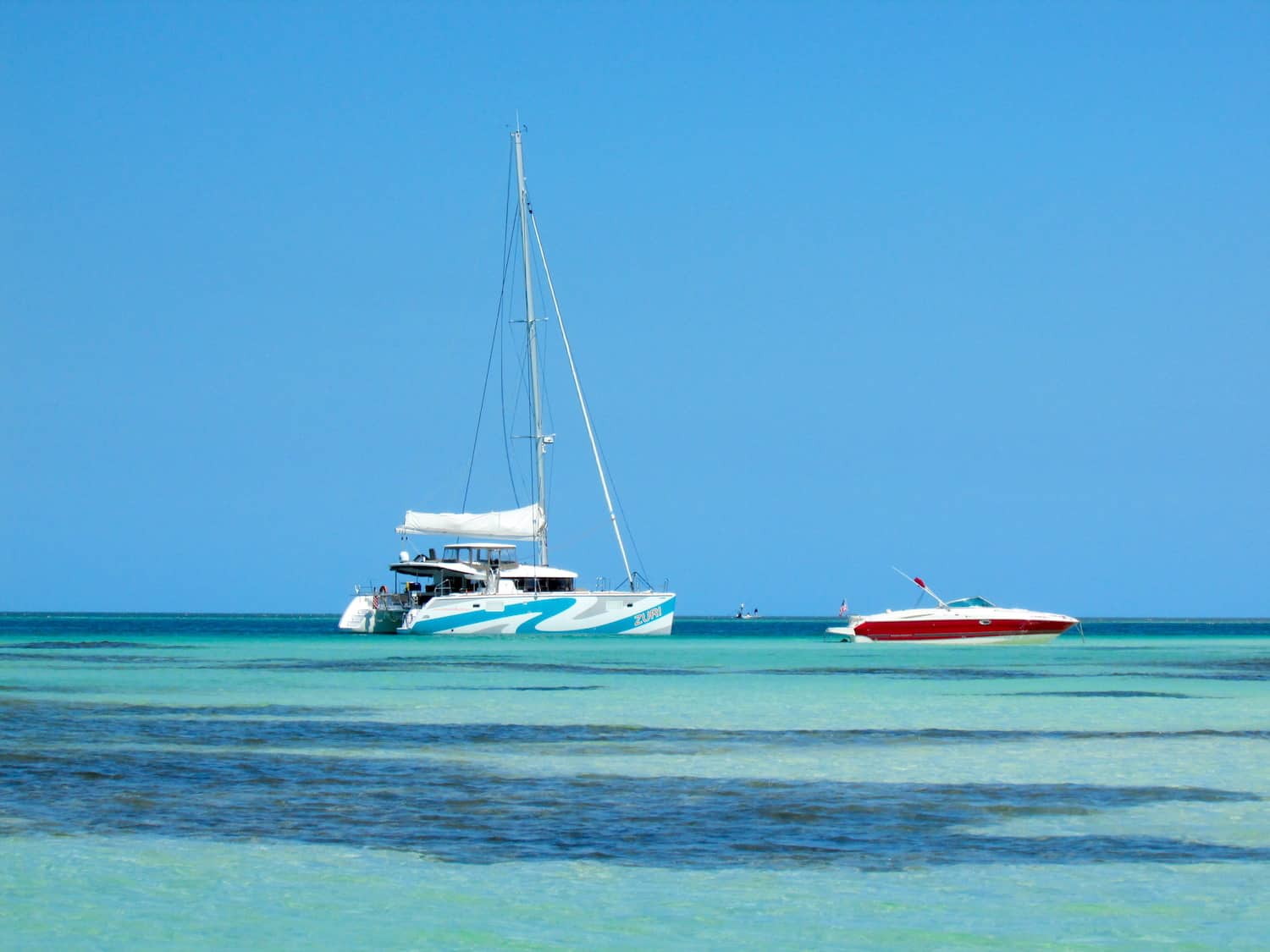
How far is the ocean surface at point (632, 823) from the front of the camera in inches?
395

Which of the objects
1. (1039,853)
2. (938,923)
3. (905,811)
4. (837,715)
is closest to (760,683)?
(837,715)

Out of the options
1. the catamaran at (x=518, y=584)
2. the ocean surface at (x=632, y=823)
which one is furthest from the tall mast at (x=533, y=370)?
the ocean surface at (x=632, y=823)

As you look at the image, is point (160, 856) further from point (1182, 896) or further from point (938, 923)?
point (1182, 896)

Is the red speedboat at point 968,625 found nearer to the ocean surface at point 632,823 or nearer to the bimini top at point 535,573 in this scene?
the bimini top at point 535,573

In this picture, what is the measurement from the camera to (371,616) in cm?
7600

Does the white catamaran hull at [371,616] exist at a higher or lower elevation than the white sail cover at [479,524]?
lower

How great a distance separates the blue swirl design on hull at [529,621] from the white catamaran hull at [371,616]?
22.0ft

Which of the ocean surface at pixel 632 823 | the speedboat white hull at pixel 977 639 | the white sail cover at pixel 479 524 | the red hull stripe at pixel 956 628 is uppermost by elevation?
the white sail cover at pixel 479 524

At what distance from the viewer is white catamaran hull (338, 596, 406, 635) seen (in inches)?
2938

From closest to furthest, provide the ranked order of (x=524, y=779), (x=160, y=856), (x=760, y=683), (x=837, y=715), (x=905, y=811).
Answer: (x=160, y=856) < (x=905, y=811) < (x=524, y=779) < (x=837, y=715) < (x=760, y=683)

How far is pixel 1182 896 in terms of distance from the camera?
10734mm

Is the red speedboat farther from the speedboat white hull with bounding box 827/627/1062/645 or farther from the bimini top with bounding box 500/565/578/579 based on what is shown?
the bimini top with bounding box 500/565/578/579

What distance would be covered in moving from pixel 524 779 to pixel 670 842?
169 inches

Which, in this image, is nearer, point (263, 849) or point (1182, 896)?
point (1182, 896)
